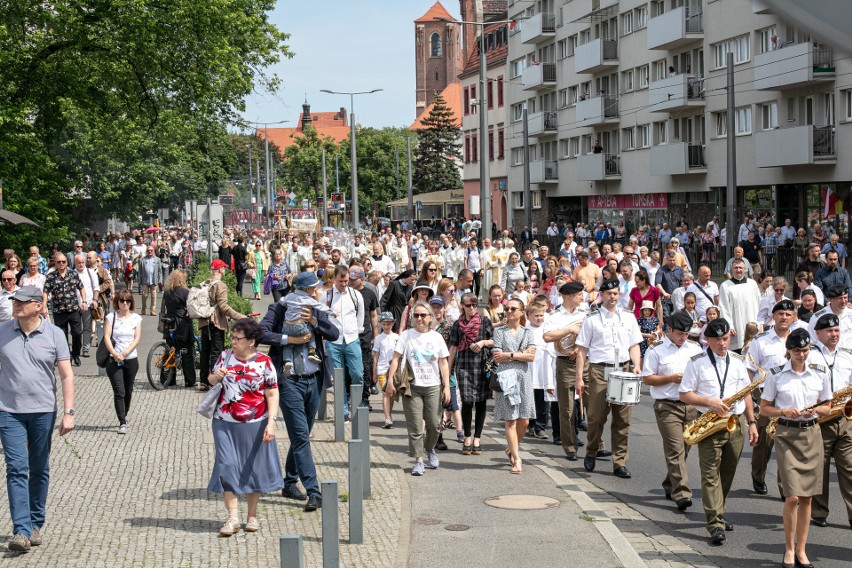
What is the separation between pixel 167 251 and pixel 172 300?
2295 centimetres

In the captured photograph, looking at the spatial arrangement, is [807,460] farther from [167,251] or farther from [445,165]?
[445,165]

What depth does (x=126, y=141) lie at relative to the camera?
31641mm

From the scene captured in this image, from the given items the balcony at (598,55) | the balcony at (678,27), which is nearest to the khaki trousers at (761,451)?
the balcony at (678,27)

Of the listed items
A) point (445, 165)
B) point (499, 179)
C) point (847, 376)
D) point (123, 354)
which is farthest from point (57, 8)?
point (445, 165)

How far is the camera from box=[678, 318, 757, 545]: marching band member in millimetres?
8297

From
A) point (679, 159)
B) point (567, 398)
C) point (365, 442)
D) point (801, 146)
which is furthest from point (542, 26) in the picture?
point (365, 442)

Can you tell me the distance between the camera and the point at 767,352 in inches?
385

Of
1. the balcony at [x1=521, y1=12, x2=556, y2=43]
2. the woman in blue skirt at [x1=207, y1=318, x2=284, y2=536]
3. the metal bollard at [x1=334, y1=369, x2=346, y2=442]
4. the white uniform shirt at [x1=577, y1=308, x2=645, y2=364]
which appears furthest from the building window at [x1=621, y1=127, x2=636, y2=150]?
the woman in blue skirt at [x1=207, y1=318, x2=284, y2=536]

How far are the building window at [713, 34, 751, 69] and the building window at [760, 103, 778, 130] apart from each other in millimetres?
2080

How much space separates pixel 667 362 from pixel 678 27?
131 ft

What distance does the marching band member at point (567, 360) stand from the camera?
464 inches

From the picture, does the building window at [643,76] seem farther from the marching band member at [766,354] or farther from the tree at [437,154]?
the tree at [437,154]

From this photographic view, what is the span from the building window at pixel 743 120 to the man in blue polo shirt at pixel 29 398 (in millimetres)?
38451

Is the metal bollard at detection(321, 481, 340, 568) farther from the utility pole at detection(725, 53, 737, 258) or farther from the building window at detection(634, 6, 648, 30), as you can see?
the building window at detection(634, 6, 648, 30)
